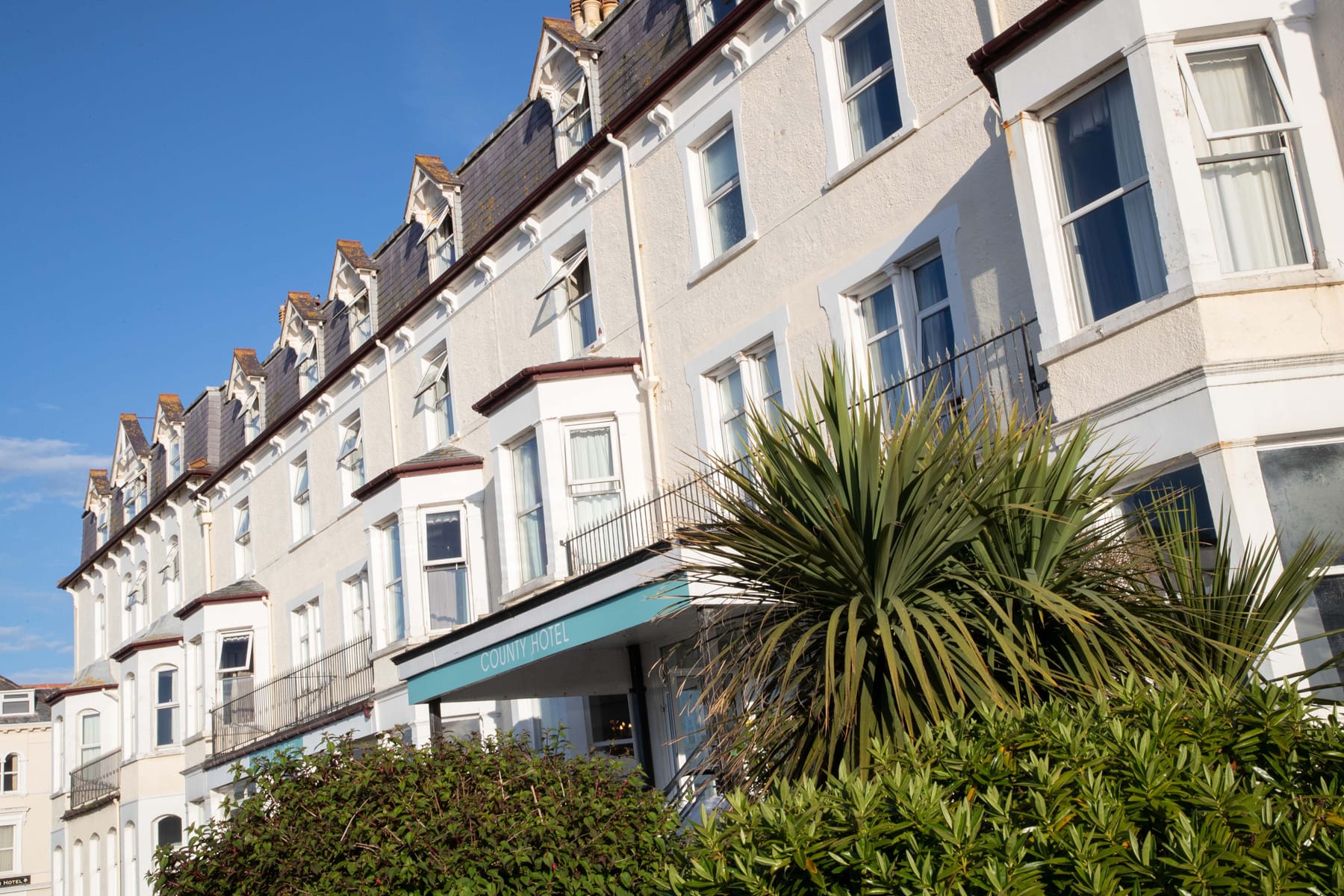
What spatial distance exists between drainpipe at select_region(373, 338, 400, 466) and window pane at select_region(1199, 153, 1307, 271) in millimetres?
15068

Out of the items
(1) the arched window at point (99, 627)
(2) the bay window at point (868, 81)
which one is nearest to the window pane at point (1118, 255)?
(2) the bay window at point (868, 81)

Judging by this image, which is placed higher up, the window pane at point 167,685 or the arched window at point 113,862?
the window pane at point 167,685

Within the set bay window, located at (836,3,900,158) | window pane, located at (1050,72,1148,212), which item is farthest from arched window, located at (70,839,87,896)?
window pane, located at (1050,72,1148,212)

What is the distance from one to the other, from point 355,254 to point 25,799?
30.3 m

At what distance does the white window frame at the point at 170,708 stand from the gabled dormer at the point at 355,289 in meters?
9.85

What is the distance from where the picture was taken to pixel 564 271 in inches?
693

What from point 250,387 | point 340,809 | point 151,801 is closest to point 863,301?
point 340,809

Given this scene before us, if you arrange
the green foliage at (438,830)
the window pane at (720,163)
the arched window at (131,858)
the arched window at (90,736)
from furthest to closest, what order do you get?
the arched window at (90,736) → the arched window at (131,858) → the window pane at (720,163) → the green foliage at (438,830)

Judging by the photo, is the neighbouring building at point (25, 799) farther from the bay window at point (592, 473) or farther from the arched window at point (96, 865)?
the bay window at point (592, 473)

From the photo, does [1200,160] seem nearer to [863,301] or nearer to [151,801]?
[863,301]

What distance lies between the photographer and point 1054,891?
4375 millimetres

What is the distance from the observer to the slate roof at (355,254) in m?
24.0

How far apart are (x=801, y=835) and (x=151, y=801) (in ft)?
88.0

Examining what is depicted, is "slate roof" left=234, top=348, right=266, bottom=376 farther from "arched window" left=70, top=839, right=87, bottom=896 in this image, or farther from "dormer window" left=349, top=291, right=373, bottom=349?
"arched window" left=70, top=839, right=87, bottom=896
